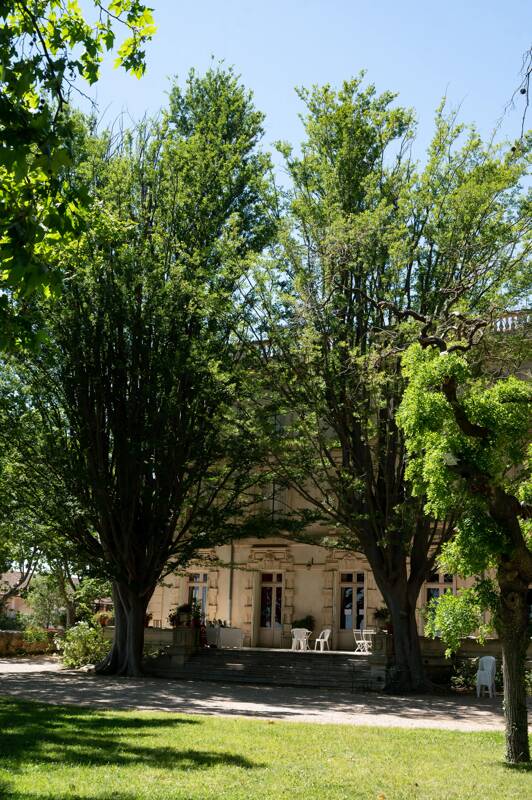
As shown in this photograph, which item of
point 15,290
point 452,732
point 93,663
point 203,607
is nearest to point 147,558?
point 93,663

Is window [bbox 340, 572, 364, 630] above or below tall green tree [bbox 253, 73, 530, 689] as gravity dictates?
below

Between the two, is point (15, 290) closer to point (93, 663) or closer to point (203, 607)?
point (93, 663)

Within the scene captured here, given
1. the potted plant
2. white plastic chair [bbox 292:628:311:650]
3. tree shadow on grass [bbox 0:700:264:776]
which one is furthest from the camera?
white plastic chair [bbox 292:628:311:650]

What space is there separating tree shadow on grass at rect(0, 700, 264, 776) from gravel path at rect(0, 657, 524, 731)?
2.02 m

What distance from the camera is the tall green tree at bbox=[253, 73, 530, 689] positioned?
17875mm

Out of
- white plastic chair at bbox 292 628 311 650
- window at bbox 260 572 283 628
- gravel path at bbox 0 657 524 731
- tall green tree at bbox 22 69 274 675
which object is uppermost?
tall green tree at bbox 22 69 274 675

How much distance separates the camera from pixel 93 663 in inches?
880

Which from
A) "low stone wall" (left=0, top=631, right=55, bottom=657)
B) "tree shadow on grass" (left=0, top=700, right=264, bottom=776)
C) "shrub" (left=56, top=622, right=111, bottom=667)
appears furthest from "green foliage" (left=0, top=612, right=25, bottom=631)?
"tree shadow on grass" (left=0, top=700, right=264, bottom=776)

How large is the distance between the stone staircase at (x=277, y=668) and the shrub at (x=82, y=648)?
4.76 ft

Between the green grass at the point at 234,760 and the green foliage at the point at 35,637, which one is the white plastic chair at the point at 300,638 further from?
the green grass at the point at 234,760

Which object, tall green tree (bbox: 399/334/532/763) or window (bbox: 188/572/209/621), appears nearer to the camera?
tall green tree (bbox: 399/334/532/763)

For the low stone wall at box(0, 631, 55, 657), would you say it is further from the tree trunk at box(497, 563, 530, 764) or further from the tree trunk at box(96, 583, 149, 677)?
the tree trunk at box(497, 563, 530, 764)

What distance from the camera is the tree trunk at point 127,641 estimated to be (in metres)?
20.4

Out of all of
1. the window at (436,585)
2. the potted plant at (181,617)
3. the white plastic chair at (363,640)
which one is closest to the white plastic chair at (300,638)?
the white plastic chair at (363,640)
